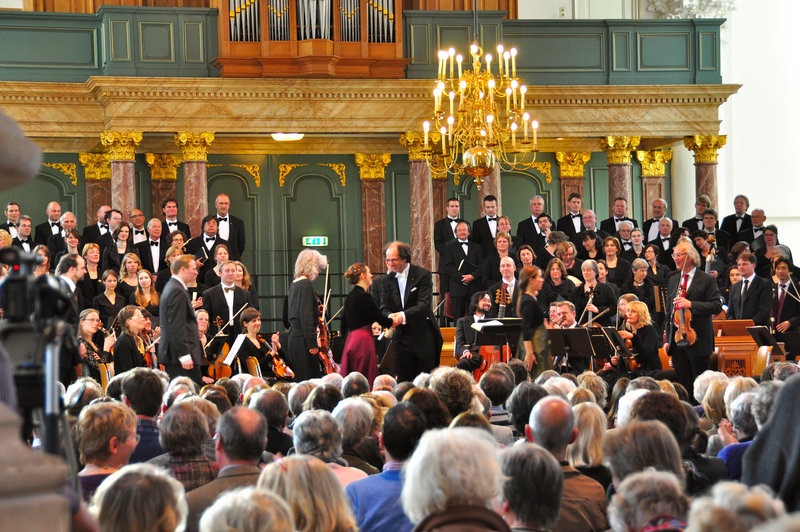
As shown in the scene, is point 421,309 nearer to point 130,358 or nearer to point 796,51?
point 130,358

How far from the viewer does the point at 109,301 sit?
36.8ft

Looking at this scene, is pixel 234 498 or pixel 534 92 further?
pixel 534 92

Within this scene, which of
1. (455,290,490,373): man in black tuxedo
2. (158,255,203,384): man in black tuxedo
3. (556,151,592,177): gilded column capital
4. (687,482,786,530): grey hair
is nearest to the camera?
(687,482,786,530): grey hair

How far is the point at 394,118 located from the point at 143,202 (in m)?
3.90

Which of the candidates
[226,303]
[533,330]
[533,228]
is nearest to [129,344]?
[226,303]

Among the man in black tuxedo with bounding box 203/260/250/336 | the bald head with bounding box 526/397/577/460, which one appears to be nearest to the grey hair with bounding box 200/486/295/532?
the bald head with bounding box 526/397/577/460

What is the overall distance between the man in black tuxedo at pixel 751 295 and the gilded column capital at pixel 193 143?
667 cm

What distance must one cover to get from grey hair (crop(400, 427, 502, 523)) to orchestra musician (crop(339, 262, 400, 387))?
6343 millimetres

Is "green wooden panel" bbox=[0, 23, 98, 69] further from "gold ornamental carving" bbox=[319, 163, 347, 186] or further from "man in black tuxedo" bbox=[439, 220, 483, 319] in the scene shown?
"man in black tuxedo" bbox=[439, 220, 483, 319]

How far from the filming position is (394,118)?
49.2 feet

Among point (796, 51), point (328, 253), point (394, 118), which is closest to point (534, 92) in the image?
point (394, 118)

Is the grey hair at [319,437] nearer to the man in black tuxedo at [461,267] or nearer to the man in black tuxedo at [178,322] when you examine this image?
the man in black tuxedo at [178,322]

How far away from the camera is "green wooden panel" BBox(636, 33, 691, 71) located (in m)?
16.0

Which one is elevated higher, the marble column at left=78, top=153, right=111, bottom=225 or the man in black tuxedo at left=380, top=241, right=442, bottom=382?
the marble column at left=78, top=153, right=111, bottom=225
